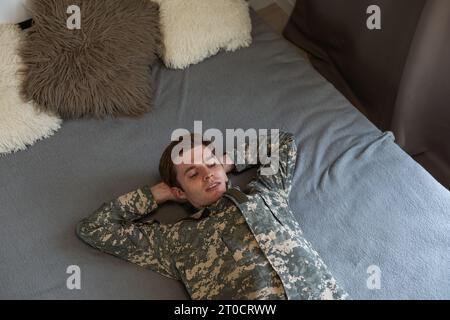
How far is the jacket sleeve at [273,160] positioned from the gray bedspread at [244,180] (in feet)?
0.16

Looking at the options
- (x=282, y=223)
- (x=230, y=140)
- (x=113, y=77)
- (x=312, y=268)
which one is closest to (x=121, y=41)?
(x=113, y=77)

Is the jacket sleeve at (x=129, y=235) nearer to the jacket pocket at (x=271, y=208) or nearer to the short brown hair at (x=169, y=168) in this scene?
the short brown hair at (x=169, y=168)

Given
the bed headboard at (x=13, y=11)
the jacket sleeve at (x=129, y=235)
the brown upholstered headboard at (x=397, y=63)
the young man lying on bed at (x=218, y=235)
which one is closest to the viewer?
the young man lying on bed at (x=218, y=235)

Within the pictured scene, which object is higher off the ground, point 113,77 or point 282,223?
point 113,77

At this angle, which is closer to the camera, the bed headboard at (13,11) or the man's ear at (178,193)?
the man's ear at (178,193)

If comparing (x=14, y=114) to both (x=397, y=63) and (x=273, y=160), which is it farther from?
(x=397, y=63)

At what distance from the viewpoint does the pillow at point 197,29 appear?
6.01 ft

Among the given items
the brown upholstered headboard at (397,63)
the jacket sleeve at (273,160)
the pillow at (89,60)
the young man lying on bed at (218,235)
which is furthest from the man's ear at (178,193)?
the brown upholstered headboard at (397,63)

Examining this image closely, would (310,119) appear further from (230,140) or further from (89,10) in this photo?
(89,10)

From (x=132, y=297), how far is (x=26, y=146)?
0.65 metres

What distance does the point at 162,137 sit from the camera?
1689mm

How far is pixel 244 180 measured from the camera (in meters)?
1.57
